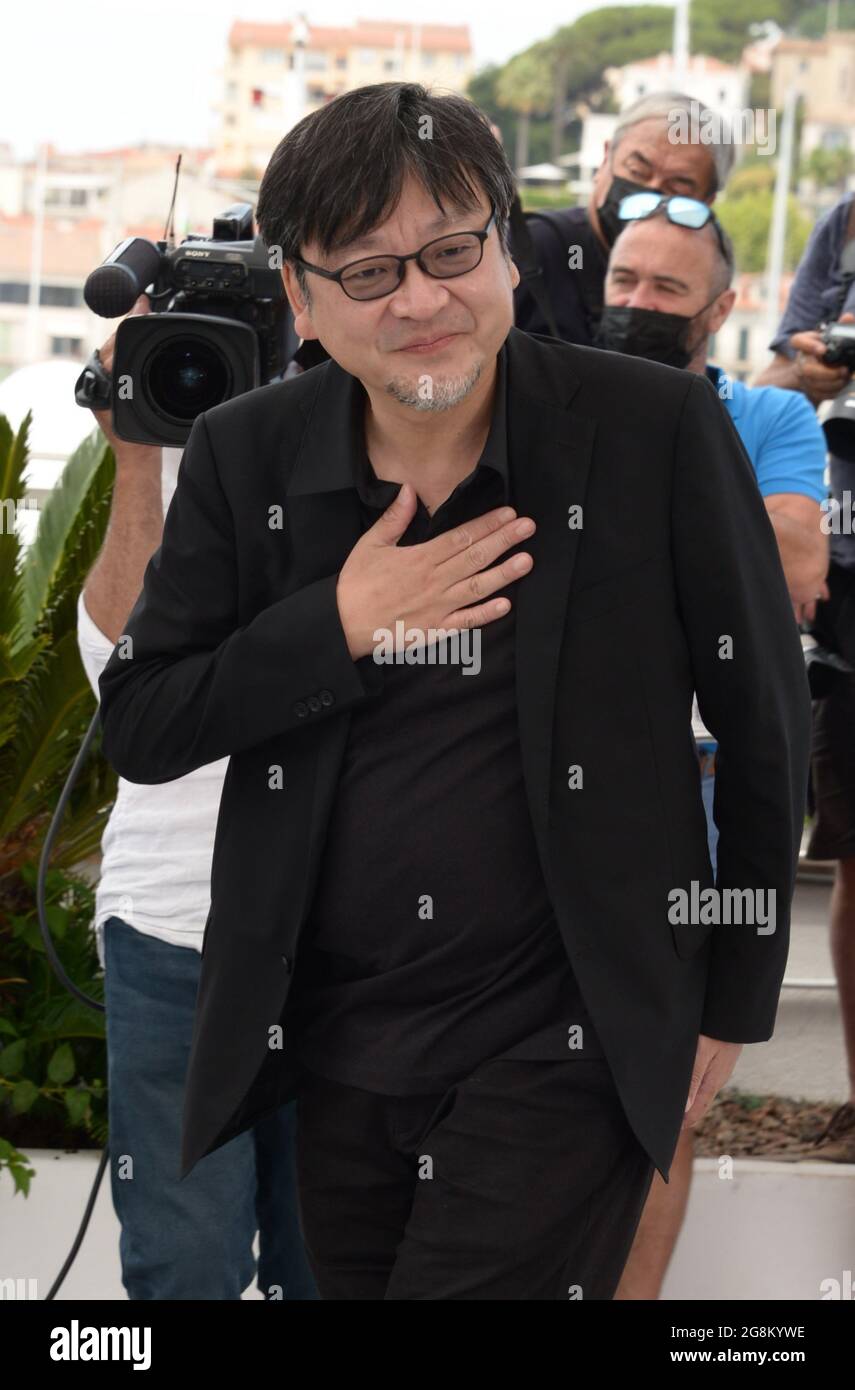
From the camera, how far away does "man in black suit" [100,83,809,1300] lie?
5.71ft

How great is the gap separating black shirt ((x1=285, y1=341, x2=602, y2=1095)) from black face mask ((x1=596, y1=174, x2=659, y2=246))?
1564mm

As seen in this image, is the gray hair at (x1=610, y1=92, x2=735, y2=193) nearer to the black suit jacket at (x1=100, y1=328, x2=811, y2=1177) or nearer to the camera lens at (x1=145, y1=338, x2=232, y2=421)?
the camera lens at (x1=145, y1=338, x2=232, y2=421)

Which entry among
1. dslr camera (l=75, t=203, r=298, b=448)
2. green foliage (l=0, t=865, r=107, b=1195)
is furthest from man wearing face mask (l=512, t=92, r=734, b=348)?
green foliage (l=0, t=865, r=107, b=1195)

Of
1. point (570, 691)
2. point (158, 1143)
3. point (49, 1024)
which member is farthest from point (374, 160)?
point (49, 1024)

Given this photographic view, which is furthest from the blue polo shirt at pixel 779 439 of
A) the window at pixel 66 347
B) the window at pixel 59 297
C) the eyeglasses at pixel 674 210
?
the window at pixel 59 297

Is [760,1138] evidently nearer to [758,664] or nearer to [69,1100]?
[69,1100]

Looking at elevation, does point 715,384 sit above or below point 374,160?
below

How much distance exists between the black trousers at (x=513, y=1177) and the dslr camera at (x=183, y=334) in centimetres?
94

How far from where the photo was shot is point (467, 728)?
1.78 metres

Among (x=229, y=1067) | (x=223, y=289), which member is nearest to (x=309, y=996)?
(x=229, y=1067)

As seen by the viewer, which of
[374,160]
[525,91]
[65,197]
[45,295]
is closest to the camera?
[374,160]

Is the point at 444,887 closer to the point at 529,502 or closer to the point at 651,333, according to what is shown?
the point at 529,502

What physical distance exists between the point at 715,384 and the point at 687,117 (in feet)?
2.77

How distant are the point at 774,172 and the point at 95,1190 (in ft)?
272
